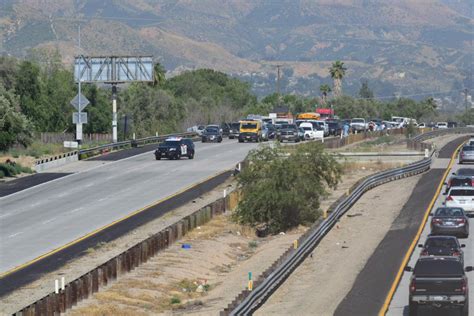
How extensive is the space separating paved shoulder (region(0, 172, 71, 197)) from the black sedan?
3362 cm

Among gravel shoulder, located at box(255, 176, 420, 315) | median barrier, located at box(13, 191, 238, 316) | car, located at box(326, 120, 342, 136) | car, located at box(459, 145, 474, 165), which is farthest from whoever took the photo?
car, located at box(326, 120, 342, 136)

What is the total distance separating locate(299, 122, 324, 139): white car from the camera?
103 metres

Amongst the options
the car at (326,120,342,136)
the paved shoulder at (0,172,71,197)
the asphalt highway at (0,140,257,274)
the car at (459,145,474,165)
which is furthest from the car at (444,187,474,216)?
the car at (326,120,342,136)

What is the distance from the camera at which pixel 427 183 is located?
63906 millimetres

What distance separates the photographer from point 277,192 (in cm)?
5331

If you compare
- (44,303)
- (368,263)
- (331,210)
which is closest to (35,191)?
(331,210)

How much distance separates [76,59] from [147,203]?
45.2 meters

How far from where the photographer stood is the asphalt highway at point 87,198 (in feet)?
153

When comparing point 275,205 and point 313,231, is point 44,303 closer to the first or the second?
point 313,231

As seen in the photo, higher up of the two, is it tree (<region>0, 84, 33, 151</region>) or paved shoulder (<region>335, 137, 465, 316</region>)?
tree (<region>0, 84, 33, 151</region>)

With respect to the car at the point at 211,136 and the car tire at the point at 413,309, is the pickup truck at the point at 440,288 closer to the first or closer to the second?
the car tire at the point at 413,309

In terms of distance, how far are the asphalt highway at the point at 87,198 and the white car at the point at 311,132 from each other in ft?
57.2

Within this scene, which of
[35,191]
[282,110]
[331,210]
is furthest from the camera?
[282,110]

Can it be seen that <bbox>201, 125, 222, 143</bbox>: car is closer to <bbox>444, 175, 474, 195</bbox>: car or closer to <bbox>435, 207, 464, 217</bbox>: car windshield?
<bbox>444, 175, 474, 195</bbox>: car
